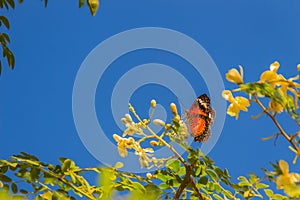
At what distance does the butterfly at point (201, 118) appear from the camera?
3.72 ft

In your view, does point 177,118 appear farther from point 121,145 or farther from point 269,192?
point 269,192

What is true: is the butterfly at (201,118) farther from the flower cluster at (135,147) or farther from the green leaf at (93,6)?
the green leaf at (93,6)

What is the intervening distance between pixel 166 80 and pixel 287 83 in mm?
619

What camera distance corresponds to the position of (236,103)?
0.79 m

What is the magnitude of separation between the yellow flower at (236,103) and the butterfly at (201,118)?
33 centimetres

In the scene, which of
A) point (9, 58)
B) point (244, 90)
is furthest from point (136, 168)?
point (244, 90)

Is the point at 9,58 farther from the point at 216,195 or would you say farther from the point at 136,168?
the point at 216,195

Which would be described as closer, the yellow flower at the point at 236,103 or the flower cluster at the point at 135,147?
the yellow flower at the point at 236,103

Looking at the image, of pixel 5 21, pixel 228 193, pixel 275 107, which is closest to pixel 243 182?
pixel 228 193

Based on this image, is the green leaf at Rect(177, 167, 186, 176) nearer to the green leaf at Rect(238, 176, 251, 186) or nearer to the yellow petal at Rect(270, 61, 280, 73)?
the green leaf at Rect(238, 176, 251, 186)

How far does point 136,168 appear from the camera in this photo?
1.22 meters

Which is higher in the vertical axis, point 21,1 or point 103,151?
point 21,1

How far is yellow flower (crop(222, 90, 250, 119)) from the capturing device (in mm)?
779

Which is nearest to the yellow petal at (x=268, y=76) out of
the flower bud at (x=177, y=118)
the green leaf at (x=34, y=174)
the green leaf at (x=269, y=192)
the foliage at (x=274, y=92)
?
the foliage at (x=274, y=92)
